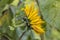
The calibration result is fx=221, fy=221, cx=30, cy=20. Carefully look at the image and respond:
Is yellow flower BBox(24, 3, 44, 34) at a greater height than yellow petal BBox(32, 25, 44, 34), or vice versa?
yellow flower BBox(24, 3, 44, 34)

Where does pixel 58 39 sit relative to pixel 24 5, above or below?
below

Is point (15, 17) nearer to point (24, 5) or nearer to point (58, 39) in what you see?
point (24, 5)

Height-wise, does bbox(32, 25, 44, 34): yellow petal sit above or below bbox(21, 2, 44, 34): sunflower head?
below

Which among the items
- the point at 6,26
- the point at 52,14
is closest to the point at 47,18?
the point at 52,14

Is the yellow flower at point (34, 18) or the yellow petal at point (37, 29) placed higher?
the yellow flower at point (34, 18)
